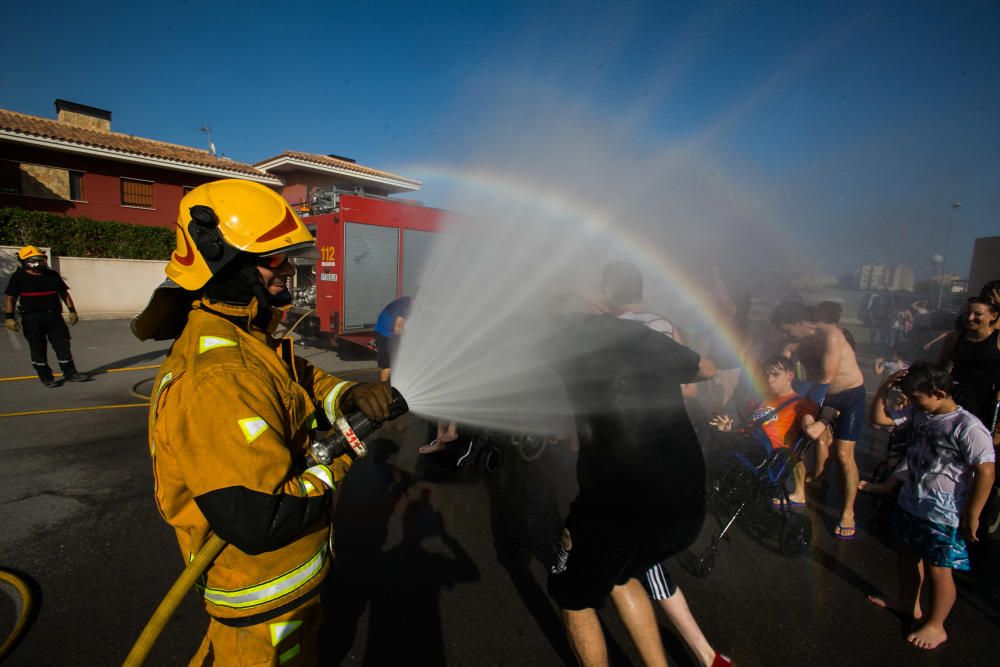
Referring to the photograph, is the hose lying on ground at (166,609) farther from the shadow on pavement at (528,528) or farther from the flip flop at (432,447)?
the flip flop at (432,447)

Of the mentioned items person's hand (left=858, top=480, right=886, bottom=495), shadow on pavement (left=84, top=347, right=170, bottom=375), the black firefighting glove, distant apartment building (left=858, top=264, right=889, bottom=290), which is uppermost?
Answer: distant apartment building (left=858, top=264, right=889, bottom=290)

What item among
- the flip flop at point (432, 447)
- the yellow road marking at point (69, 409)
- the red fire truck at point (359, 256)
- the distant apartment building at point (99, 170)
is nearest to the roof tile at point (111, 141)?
the distant apartment building at point (99, 170)

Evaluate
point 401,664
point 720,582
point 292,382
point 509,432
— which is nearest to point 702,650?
point 720,582

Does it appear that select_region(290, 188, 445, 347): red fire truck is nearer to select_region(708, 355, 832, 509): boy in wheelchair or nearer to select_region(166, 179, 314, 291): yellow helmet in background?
select_region(708, 355, 832, 509): boy in wheelchair

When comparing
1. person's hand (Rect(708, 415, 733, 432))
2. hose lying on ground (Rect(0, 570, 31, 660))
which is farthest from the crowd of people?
hose lying on ground (Rect(0, 570, 31, 660))

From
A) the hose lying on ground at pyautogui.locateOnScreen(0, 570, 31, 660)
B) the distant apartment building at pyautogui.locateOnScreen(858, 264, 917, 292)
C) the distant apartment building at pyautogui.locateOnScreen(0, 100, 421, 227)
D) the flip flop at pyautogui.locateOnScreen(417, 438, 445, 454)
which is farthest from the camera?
the distant apartment building at pyautogui.locateOnScreen(0, 100, 421, 227)

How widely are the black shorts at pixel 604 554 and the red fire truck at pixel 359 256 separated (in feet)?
25.4

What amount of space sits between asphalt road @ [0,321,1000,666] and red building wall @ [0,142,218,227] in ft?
61.1

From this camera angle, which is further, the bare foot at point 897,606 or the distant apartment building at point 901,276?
the distant apartment building at point 901,276

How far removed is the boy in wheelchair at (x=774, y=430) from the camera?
3.52 meters

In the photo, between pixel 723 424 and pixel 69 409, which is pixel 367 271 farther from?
pixel 723 424

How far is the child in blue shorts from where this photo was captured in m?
2.56

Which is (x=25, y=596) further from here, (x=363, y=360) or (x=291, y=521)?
(x=363, y=360)

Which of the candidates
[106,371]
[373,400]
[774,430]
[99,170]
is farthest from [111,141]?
[774,430]
